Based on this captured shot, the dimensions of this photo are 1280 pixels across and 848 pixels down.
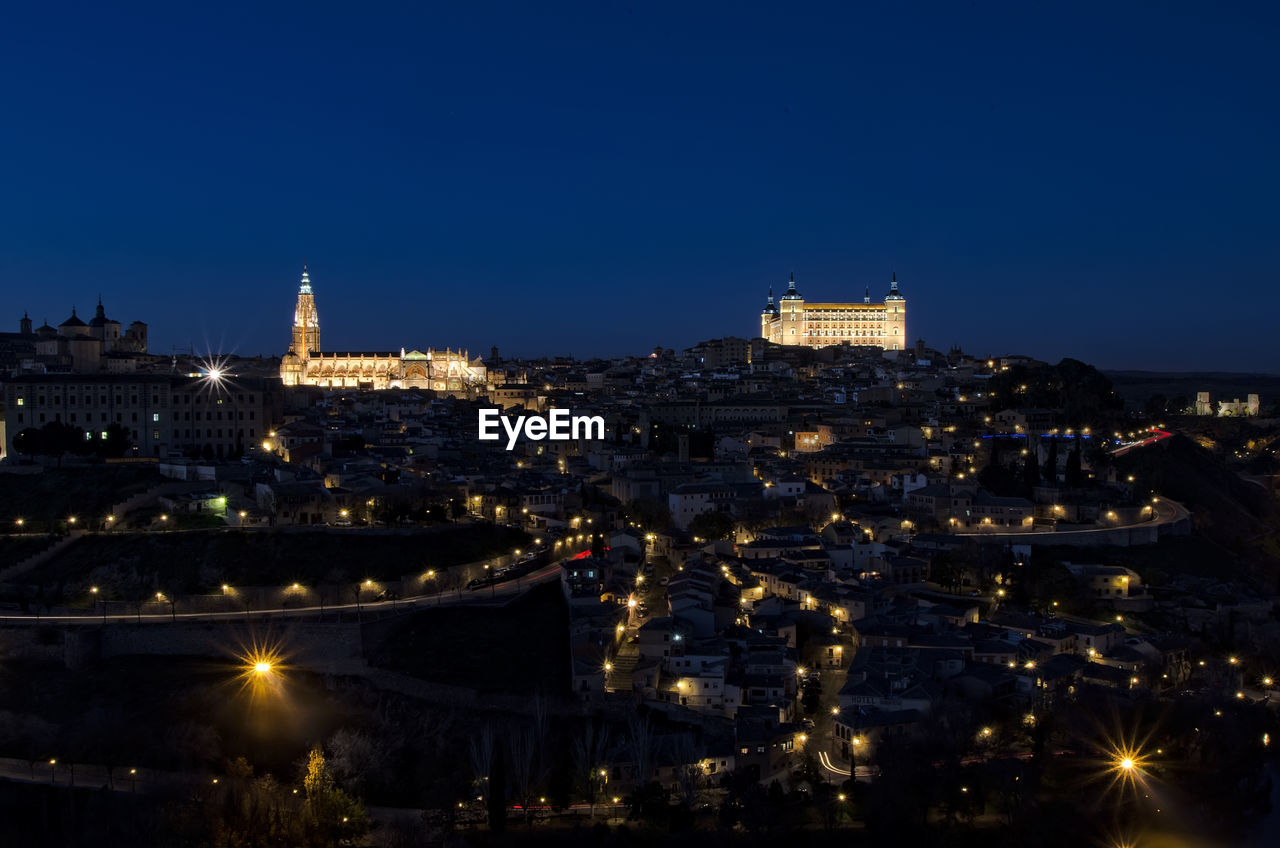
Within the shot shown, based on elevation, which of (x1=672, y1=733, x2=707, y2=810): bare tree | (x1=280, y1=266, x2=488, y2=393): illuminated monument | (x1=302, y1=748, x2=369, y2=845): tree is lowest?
(x1=302, y1=748, x2=369, y2=845): tree

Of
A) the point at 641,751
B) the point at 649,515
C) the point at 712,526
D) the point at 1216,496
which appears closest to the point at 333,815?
the point at 641,751

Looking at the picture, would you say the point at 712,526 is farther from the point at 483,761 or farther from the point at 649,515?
the point at 483,761

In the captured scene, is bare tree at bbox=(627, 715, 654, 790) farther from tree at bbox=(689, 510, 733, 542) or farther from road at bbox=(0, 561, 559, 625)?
tree at bbox=(689, 510, 733, 542)

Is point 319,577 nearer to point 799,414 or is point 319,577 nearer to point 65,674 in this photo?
point 65,674

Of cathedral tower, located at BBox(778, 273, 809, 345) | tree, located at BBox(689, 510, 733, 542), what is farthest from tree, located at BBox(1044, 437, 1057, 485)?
cathedral tower, located at BBox(778, 273, 809, 345)

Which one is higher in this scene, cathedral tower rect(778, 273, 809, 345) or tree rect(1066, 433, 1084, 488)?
cathedral tower rect(778, 273, 809, 345)

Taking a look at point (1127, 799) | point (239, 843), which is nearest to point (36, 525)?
point (239, 843)
